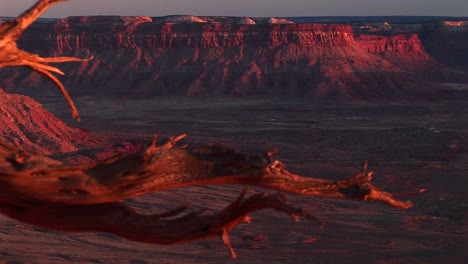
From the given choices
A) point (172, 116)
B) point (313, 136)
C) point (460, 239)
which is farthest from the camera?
point (172, 116)

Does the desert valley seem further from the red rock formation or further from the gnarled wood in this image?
the gnarled wood

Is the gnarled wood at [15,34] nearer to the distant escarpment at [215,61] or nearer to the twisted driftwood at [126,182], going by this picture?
the twisted driftwood at [126,182]

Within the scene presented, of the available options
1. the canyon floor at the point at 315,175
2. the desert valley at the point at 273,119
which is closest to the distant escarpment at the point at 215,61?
the desert valley at the point at 273,119

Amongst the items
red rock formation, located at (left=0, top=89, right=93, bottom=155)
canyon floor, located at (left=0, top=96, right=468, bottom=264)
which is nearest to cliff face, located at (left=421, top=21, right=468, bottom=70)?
canyon floor, located at (left=0, top=96, right=468, bottom=264)

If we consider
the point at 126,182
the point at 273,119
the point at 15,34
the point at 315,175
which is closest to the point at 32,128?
the point at 315,175

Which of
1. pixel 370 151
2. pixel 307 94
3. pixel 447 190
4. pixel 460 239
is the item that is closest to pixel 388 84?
pixel 307 94

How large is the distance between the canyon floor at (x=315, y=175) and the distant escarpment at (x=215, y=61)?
425 centimetres

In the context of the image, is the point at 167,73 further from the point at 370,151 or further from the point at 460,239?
the point at 460,239

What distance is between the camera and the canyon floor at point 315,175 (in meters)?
15.8

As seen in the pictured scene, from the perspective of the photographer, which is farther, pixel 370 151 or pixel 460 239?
pixel 370 151

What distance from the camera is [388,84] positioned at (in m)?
74.7

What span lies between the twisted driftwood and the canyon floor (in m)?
Result: 9.45

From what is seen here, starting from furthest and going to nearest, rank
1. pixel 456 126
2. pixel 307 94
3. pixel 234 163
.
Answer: pixel 307 94 → pixel 456 126 → pixel 234 163

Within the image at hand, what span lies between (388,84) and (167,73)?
19.7 m
